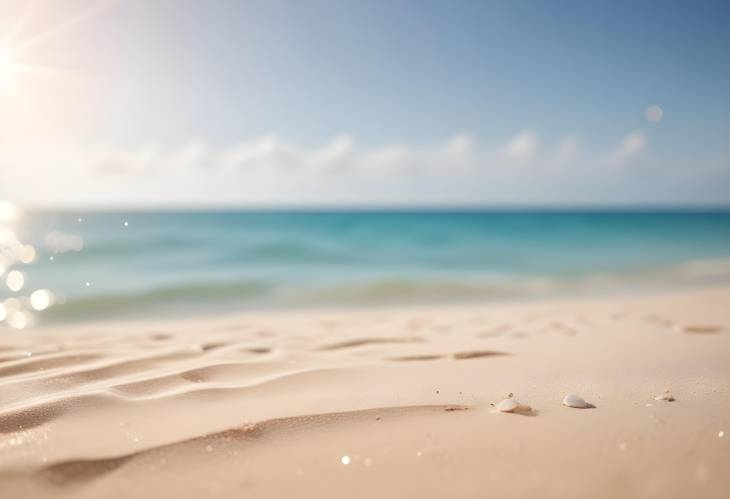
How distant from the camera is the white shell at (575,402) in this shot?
6.22 feet

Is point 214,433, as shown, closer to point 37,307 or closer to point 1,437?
point 1,437

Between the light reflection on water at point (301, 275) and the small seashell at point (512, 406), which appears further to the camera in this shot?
the light reflection on water at point (301, 275)

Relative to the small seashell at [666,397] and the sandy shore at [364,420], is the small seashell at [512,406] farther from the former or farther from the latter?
the small seashell at [666,397]

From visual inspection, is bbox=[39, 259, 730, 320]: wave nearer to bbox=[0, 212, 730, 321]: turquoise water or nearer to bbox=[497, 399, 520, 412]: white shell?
bbox=[0, 212, 730, 321]: turquoise water

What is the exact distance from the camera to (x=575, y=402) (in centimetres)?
190

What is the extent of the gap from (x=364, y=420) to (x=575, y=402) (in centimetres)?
91

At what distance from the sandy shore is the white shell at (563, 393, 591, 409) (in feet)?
0.20

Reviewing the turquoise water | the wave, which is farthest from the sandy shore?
the turquoise water

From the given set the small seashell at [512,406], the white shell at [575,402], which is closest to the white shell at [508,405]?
the small seashell at [512,406]

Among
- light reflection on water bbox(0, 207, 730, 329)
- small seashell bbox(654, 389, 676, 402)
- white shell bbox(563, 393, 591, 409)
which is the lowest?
light reflection on water bbox(0, 207, 730, 329)

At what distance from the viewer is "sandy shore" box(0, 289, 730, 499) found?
Result: 53.3 inches

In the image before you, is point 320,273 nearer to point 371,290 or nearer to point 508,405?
point 371,290

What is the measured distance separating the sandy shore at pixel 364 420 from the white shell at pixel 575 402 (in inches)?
2.5

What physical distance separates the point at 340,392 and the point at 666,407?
141 centimetres
